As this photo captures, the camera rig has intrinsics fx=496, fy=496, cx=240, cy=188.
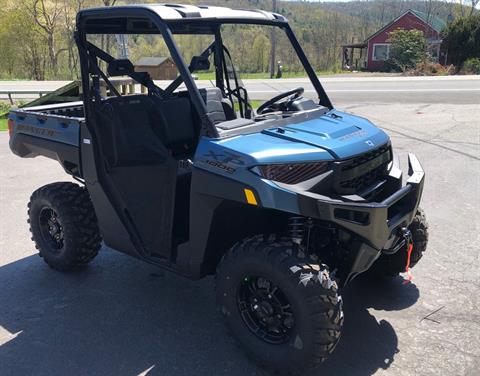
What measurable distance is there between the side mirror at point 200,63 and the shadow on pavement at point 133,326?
1.71 m

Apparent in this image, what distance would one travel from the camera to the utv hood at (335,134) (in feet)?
9.53

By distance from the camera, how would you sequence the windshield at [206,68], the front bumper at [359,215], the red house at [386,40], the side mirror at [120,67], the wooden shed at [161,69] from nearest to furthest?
the front bumper at [359,215] → the windshield at [206,68] → the wooden shed at [161,69] → the side mirror at [120,67] → the red house at [386,40]

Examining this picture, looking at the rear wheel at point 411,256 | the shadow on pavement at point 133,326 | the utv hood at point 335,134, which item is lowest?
the shadow on pavement at point 133,326

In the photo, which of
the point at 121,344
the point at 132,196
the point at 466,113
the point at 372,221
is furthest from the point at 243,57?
the point at 466,113

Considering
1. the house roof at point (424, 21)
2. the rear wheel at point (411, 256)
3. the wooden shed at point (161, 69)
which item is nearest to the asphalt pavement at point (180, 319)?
the rear wheel at point (411, 256)

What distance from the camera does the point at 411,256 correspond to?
150 inches

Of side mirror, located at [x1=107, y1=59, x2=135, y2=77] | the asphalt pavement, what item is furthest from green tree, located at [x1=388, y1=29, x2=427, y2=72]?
side mirror, located at [x1=107, y1=59, x2=135, y2=77]

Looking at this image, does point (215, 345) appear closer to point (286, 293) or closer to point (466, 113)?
point (286, 293)

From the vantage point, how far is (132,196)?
3.58 meters

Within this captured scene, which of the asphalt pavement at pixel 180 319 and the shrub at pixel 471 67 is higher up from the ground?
the shrub at pixel 471 67

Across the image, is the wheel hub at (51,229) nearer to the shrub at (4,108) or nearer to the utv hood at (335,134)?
the utv hood at (335,134)

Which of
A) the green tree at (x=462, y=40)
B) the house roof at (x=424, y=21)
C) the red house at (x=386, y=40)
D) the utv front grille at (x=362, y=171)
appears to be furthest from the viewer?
the house roof at (x=424, y=21)

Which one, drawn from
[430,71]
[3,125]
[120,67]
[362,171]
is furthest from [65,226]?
[430,71]

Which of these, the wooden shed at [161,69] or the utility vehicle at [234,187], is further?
the wooden shed at [161,69]
